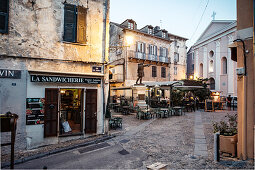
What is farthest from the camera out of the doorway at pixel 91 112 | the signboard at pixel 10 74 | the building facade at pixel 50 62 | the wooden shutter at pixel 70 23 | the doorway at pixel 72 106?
the doorway at pixel 72 106

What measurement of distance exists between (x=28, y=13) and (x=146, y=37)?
20235mm

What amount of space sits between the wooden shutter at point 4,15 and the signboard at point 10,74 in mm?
1431

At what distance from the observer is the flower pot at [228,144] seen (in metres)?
4.77

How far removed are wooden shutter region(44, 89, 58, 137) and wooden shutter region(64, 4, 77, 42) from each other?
2393 millimetres

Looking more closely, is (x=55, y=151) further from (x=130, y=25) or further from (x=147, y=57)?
(x=130, y=25)

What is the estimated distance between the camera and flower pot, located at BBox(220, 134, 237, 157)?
4766 millimetres

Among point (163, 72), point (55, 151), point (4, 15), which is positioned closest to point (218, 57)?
point (163, 72)

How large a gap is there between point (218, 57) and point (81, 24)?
2519 cm

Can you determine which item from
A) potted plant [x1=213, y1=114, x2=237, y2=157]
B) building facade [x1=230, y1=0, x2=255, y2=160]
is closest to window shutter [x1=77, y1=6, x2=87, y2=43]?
building facade [x1=230, y1=0, x2=255, y2=160]

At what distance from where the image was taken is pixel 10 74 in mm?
5531

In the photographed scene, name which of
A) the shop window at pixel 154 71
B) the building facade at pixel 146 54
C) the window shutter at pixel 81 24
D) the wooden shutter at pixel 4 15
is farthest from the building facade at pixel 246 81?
the shop window at pixel 154 71

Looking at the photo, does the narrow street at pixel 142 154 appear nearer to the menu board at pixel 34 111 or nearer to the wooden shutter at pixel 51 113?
the wooden shutter at pixel 51 113

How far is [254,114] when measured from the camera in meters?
4.51

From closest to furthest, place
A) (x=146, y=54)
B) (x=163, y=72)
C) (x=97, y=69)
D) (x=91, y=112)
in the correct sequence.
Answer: (x=91, y=112) < (x=97, y=69) < (x=146, y=54) < (x=163, y=72)
